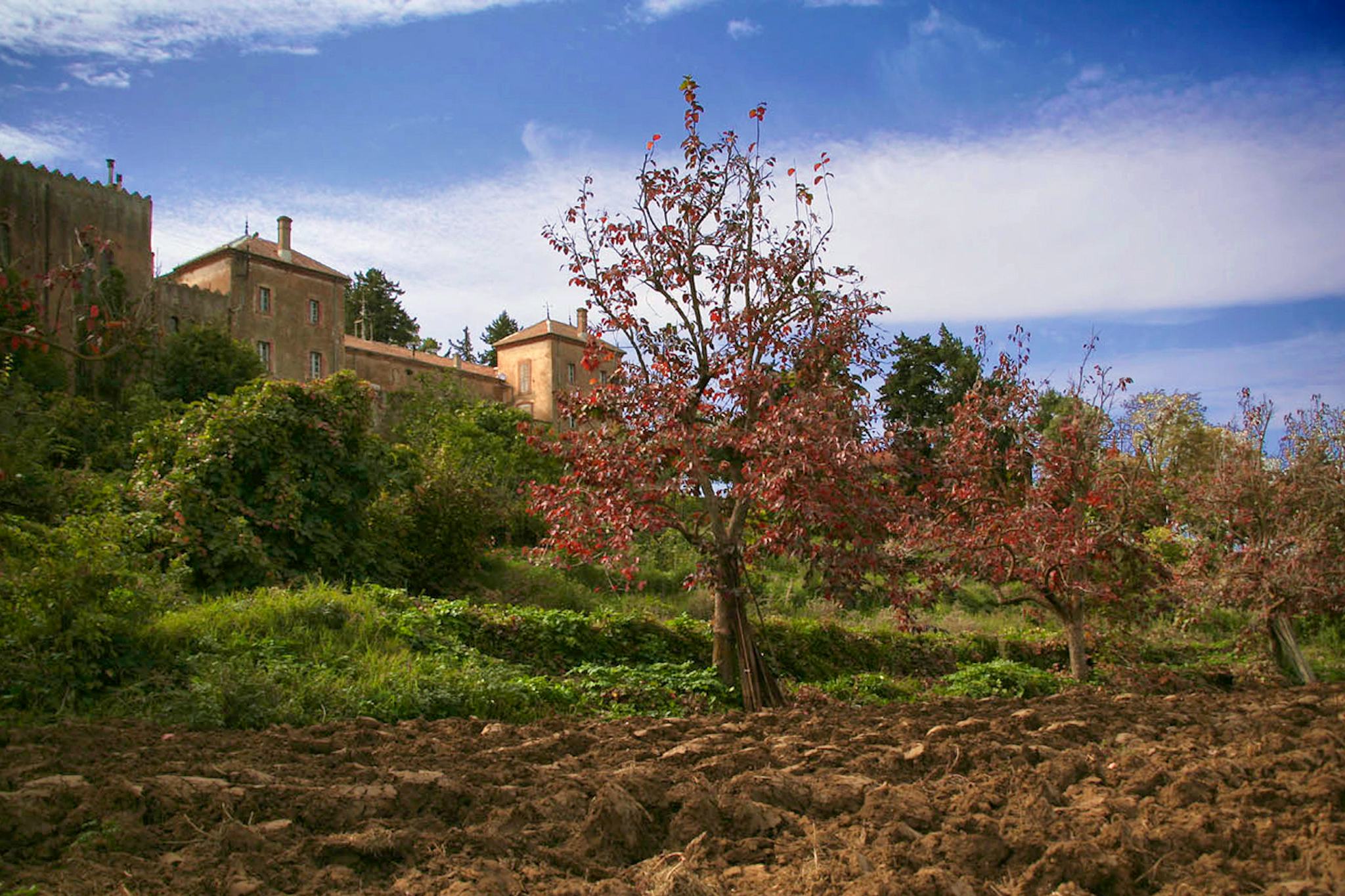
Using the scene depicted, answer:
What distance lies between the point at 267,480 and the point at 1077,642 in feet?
30.4

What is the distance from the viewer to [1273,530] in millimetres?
11844

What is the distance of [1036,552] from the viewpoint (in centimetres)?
910

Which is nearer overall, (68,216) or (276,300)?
(68,216)

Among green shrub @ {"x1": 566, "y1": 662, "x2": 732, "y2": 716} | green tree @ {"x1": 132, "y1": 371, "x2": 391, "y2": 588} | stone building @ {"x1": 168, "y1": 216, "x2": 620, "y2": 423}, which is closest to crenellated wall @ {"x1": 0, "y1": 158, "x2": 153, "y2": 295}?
stone building @ {"x1": 168, "y1": 216, "x2": 620, "y2": 423}

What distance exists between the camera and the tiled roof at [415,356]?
127ft

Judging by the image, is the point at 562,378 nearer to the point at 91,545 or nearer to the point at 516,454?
the point at 516,454

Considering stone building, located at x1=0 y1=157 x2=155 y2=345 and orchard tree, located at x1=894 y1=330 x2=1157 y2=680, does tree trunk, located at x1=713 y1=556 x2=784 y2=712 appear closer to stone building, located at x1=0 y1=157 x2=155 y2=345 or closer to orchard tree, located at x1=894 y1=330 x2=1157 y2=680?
orchard tree, located at x1=894 y1=330 x2=1157 y2=680

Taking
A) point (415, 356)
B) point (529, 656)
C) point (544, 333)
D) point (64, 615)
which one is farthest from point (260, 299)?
point (64, 615)

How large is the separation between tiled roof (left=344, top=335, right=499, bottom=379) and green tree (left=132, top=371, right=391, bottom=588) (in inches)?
1053

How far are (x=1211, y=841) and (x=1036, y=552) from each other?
5688mm

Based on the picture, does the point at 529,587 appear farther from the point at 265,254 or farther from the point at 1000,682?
the point at 265,254

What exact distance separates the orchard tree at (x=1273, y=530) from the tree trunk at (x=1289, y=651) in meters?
0.01

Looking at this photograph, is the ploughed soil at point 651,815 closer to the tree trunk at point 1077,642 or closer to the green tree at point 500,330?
the tree trunk at point 1077,642

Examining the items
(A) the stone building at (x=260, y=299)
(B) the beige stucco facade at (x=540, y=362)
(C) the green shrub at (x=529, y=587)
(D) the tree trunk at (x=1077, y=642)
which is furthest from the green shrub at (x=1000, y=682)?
(B) the beige stucco facade at (x=540, y=362)
